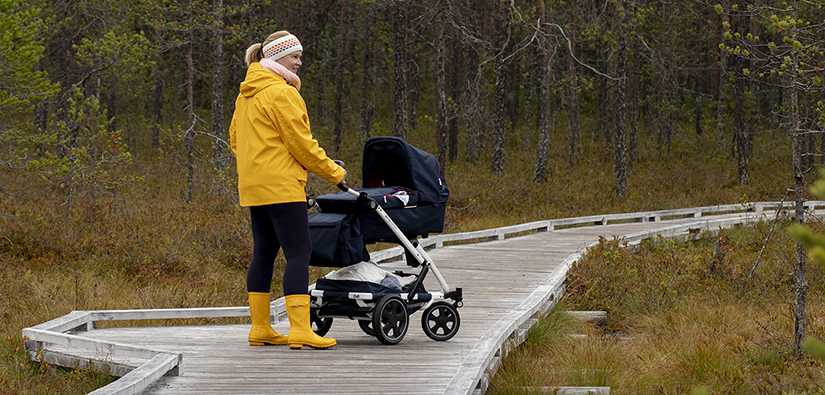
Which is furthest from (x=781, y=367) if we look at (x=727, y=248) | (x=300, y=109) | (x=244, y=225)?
(x=244, y=225)

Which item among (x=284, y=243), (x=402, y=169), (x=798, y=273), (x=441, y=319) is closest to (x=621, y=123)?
(x=798, y=273)

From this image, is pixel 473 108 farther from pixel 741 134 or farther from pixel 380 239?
pixel 380 239

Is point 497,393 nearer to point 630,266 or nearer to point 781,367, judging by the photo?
point 781,367

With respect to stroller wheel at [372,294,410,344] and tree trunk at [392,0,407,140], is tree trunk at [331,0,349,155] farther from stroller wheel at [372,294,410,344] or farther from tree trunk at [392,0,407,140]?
stroller wheel at [372,294,410,344]

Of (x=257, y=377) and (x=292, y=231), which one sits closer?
(x=257, y=377)

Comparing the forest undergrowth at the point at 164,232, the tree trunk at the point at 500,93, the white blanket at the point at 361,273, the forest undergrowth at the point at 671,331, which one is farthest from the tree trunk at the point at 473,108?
the white blanket at the point at 361,273

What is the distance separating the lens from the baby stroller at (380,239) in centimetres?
552

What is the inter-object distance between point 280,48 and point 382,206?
56.5 inches

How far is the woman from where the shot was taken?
513cm

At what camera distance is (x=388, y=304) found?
5.66m

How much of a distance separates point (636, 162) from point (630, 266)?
21.7 m

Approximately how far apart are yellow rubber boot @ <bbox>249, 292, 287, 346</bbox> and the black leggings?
6cm

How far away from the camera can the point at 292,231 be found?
17.2 ft

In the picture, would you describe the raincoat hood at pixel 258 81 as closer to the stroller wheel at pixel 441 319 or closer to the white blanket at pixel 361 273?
the white blanket at pixel 361 273
